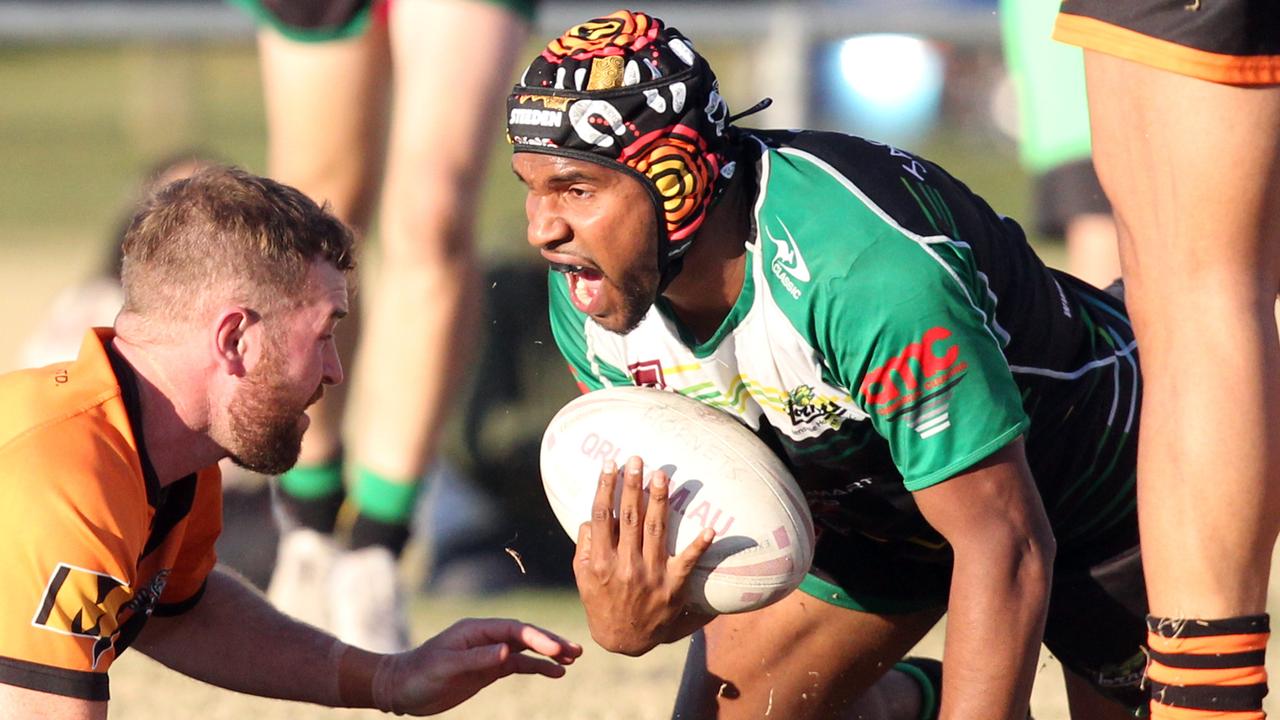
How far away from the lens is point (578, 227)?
3348 millimetres

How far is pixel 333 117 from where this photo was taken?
5953 mm

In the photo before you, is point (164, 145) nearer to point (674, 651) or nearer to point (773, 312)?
point (674, 651)

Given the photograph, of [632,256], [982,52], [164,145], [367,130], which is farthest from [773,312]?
[164,145]

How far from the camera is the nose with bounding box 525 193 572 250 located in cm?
A: 335

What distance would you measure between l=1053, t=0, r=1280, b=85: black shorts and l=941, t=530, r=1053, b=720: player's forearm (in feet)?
2.93

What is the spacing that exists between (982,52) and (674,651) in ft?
19.4

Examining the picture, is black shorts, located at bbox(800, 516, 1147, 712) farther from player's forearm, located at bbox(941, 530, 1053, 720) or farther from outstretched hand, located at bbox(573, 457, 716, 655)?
outstretched hand, located at bbox(573, 457, 716, 655)

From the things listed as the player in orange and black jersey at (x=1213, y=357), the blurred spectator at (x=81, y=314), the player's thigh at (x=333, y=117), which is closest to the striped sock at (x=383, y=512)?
the player's thigh at (x=333, y=117)

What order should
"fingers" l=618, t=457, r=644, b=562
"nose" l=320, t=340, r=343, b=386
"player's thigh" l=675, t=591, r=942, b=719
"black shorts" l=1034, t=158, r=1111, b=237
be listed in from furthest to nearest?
"black shorts" l=1034, t=158, r=1111, b=237 < "player's thigh" l=675, t=591, r=942, b=719 < "nose" l=320, t=340, r=343, b=386 < "fingers" l=618, t=457, r=644, b=562

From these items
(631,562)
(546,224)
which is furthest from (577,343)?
A: (631,562)

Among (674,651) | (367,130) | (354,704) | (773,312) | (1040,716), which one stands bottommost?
(674,651)

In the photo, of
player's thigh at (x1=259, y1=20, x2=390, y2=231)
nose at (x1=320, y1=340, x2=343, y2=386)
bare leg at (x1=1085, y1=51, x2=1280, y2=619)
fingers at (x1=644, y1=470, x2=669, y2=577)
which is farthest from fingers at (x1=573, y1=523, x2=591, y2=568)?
player's thigh at (x1=259, y1=20, x2=390, y2=231)

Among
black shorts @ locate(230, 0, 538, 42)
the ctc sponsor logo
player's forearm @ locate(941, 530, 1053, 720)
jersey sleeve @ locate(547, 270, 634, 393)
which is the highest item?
the ctc sponsor logo

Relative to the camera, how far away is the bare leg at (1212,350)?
A: 296 cm
